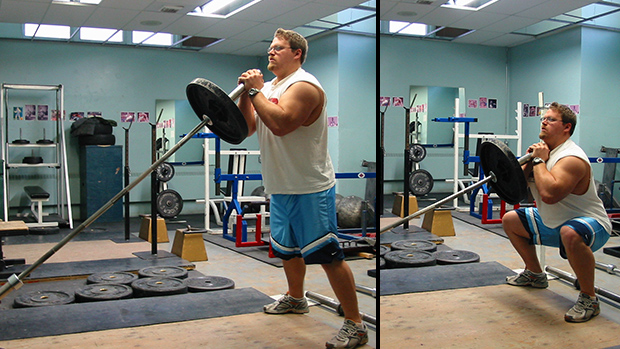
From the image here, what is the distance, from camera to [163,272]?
11.7ft

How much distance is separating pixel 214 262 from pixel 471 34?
246 centimetres

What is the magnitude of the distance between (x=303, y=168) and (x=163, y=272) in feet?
6.07

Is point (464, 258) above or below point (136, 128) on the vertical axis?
below

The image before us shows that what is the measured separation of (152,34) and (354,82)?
5.15m

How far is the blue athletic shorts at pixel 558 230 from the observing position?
2.40m

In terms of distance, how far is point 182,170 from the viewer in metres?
7.34

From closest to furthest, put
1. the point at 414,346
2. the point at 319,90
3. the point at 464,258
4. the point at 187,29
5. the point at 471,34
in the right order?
the point at 319,90
the point at 414,346
the point at 464,258
the point at 471,34
the point at 187,29

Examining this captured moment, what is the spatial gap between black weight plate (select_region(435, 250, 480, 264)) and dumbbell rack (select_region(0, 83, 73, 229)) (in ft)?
12.9

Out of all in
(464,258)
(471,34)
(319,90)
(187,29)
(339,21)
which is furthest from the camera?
(187,29)

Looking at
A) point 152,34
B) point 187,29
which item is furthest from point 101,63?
point 187,29

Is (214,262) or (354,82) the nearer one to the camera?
(354,82)

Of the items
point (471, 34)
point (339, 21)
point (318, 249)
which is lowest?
point (318, 249)

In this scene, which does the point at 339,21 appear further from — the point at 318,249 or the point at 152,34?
the point at 318,249

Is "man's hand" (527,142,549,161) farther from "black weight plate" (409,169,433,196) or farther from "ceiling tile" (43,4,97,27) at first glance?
"ceiling tile" (43,4,97,27)
